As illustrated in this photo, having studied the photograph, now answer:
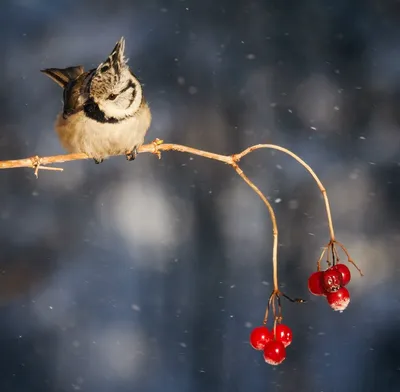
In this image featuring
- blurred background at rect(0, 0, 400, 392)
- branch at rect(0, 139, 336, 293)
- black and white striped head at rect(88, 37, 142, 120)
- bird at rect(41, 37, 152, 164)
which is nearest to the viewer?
branch at rect(0, 139, 336, 293)

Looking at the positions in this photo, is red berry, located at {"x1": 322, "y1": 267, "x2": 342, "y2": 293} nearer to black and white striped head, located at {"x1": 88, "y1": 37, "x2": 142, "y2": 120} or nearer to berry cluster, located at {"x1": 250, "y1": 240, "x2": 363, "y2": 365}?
berry cluster, located at {"x1": 250, "y1": 240, "x2": 363, "y2": 365}

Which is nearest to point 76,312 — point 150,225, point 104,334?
point 104,334

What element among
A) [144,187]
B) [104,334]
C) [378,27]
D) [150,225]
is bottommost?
[104,334]

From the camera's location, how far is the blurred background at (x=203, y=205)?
18.9ft

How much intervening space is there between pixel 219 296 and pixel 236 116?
133 cm

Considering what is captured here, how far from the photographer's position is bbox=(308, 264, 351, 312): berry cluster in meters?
1.48

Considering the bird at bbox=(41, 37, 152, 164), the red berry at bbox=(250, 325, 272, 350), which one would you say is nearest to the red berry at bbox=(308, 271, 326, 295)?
the red berry at bbox=(250, 325, 272, 350)

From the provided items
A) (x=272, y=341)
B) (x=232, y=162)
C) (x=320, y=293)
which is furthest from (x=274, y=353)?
(x=232, y=162)

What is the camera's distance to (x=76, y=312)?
20.5 ft

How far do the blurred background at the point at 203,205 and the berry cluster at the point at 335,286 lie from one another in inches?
157

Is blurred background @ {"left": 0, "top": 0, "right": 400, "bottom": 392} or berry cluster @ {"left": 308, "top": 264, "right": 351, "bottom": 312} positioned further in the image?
blurred background @ {"left": 0, "top": 0, "right": 400, "bottom": 392}

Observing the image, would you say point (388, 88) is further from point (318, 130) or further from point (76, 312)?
point (76, 312)

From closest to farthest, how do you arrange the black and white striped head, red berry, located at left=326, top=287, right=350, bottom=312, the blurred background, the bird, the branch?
the branch < red berry, located at left=326, top=287, right=350, bottom=312 < the black and white striped head < the bird < the blurred background

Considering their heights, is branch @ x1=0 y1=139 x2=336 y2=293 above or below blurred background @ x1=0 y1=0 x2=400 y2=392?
above
